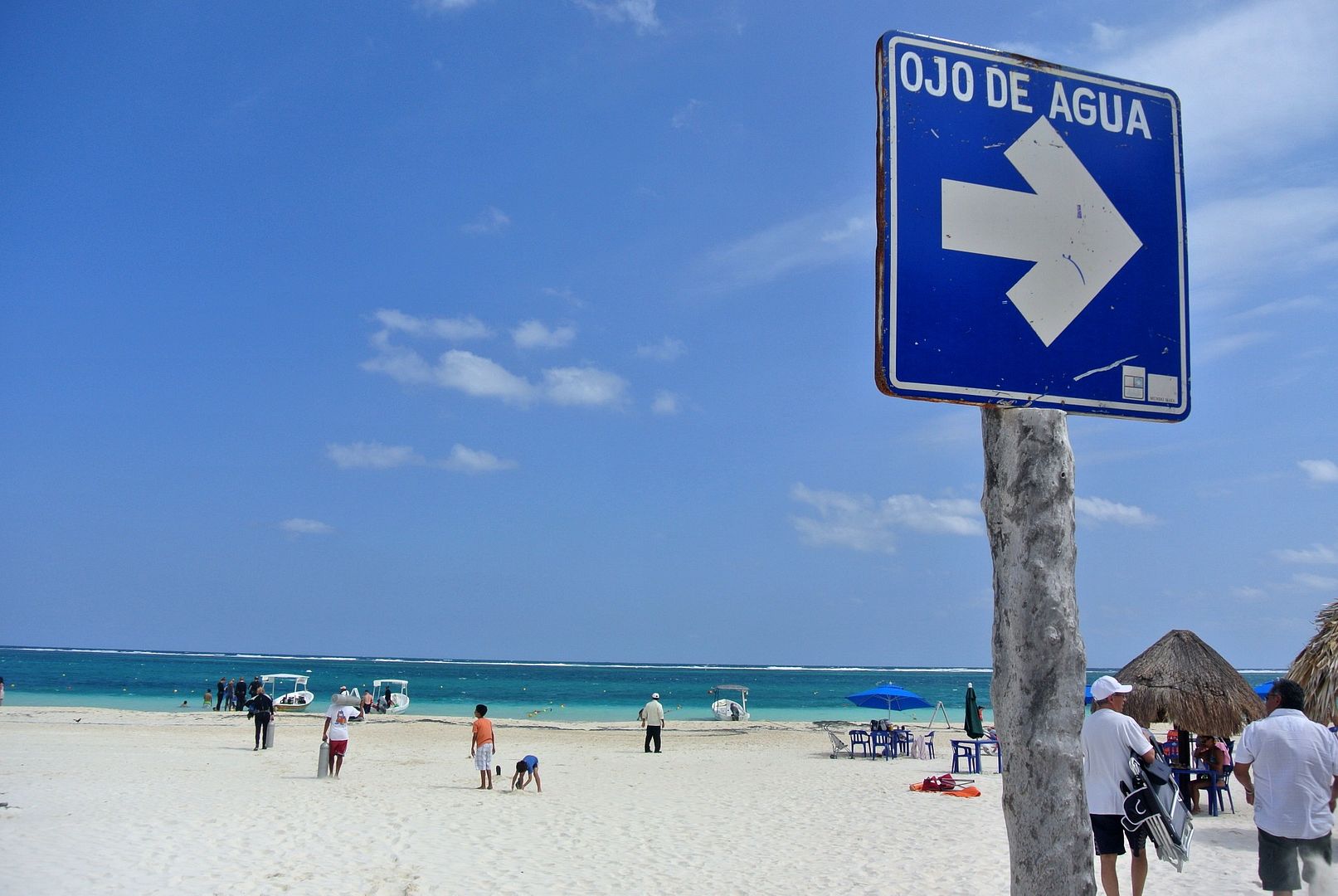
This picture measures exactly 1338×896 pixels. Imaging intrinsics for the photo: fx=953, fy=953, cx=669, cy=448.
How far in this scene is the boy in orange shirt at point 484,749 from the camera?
14117mm

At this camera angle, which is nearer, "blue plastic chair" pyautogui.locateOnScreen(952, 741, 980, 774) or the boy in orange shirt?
the boy in orange shirt

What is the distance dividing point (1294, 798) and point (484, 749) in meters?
11.2

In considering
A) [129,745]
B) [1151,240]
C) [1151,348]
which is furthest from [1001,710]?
[129,745]

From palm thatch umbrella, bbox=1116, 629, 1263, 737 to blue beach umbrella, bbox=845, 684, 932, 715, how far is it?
10658 millimetres

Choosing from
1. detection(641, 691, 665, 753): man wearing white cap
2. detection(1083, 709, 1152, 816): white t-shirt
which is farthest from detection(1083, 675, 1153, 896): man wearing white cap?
detection(641, 691, 665, 753): man wearing white cap

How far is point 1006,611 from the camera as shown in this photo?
2066 millimetres

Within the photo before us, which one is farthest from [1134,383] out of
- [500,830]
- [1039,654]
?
[500,830]

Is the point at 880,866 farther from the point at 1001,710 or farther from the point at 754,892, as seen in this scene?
the point at 1001,710

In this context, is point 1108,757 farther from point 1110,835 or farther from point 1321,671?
point 1321,671

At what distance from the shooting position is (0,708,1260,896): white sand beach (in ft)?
26.2

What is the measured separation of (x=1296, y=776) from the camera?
5.37 m

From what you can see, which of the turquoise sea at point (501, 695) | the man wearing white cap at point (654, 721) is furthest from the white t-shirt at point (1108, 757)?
the turquoise sea at point (501, 695)

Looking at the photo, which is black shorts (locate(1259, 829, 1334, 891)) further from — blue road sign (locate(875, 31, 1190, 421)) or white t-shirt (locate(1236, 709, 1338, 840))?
blue road sign (locate(875, 31, 1190, 421))

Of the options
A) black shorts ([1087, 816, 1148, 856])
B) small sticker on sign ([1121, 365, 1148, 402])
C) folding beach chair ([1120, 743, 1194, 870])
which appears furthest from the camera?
black shorts ([1087, 816, 1148, 856])
